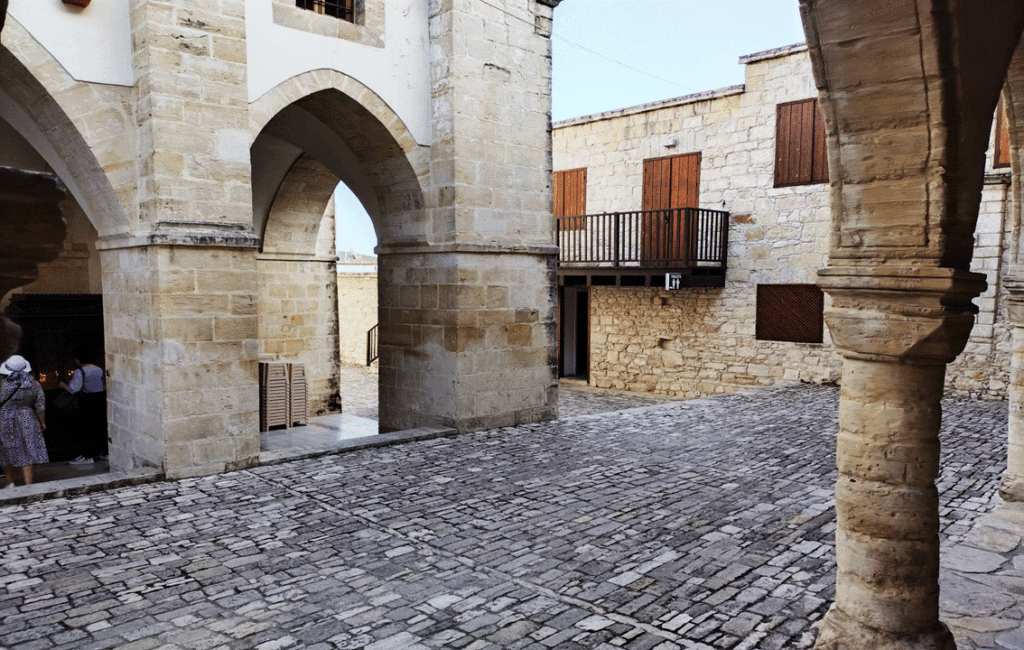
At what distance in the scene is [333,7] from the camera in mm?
7531

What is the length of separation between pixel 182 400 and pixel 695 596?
4.31 m

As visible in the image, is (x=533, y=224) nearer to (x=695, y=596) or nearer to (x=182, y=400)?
(x=182, y=400)

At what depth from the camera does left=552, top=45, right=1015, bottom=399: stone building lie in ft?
34.8

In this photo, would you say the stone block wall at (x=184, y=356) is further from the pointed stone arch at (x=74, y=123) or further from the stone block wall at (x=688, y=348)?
the stone block wall at (x=688, y=348)

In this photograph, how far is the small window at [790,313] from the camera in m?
12.0

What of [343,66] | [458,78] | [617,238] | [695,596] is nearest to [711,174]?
[617,238]

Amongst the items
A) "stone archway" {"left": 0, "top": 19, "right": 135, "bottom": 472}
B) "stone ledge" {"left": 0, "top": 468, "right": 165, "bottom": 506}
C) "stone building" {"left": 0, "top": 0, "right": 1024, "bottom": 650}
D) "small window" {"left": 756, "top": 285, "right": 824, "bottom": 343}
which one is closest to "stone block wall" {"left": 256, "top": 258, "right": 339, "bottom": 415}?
"stone building" {"left": 0, "top": 0, "right": 1024, "bottom": 650}

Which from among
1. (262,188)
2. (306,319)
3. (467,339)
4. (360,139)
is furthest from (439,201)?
(306,319)

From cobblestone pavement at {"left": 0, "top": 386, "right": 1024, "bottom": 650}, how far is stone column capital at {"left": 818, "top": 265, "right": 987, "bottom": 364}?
1.36m

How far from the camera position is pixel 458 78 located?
7.72 metres

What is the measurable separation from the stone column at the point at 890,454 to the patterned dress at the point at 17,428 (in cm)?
624

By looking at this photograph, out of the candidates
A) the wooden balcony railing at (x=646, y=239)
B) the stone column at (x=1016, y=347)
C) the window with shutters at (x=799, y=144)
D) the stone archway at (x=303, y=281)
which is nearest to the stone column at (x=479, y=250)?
the stone archway at (x=303, y=281)

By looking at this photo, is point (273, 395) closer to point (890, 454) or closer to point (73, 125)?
point (73, 125)

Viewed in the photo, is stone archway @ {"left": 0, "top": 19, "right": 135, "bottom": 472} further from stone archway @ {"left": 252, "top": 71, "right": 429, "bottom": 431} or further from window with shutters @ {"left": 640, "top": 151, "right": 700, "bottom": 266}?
window with shutters @ {"left": 640, "top": 151, "right": 700, "bottom": 266}
